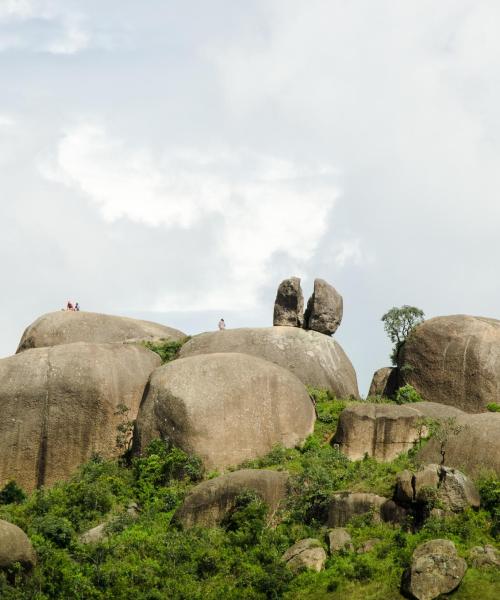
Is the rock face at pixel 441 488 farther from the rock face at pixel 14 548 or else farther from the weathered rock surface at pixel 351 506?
the rock face at pixel 14 548

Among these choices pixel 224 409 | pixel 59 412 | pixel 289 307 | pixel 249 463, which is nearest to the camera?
pixel 249 463

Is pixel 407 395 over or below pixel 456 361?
below

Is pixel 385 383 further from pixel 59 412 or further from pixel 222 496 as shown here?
pixel 222 496

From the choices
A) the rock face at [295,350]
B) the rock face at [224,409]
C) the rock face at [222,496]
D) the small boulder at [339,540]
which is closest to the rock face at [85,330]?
the rock face at [295,350]

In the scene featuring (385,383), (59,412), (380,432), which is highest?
(385,383)

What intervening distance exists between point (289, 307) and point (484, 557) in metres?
19.8

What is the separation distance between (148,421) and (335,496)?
8745 millimetres

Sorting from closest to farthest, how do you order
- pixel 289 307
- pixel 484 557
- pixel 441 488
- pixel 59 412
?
pixel 484 557
pixel 441 488
pixel 59 412
pixel 289 307

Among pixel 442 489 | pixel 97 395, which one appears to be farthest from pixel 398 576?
pixel 97 395

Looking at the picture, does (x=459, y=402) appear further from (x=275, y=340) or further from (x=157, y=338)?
(x=157, y=338)

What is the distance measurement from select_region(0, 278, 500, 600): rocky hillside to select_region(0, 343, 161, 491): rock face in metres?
0.05

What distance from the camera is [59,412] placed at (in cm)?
3975

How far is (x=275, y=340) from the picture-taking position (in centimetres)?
4519

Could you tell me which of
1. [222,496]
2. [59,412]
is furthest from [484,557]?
[59,412]
